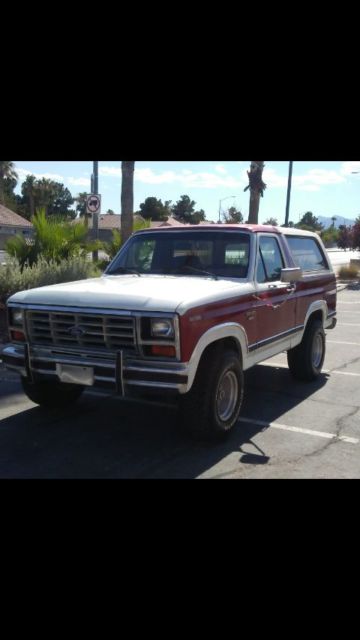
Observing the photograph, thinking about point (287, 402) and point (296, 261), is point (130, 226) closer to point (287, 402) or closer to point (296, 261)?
point (296, 261)

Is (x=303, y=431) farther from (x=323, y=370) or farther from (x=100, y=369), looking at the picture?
(x=323, y=370)

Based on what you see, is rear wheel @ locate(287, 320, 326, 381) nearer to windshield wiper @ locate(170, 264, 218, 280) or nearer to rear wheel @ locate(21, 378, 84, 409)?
windshield wiper @ locate(170, 264, 218, 280)

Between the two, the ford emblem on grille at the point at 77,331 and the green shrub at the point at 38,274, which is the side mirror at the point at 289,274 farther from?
the green shrub at the point at 38,274

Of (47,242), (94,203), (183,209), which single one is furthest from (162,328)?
(183,209)

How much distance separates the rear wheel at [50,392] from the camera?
5629 millimetres

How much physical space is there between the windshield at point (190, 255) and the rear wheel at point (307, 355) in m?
1.92

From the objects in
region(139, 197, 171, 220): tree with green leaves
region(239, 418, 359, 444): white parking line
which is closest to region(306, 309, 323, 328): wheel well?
region(239, 418, 359, 444): white parking line

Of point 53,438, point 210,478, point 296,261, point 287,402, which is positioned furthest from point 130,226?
point 210,478

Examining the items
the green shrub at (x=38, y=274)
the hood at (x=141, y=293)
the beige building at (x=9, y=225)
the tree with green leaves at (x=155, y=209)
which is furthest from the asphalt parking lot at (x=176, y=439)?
the tree with green leaves at (x=155, y=209)

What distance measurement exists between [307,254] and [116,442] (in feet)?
12.5

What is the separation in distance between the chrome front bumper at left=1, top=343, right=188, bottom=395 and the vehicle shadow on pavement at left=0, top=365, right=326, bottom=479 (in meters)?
0.59

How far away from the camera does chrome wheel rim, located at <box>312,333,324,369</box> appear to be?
736 cm

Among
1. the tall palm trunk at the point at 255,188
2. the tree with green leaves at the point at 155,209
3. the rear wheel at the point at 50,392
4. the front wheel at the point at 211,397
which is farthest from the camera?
the tree with green leaves at the point at 155,209
